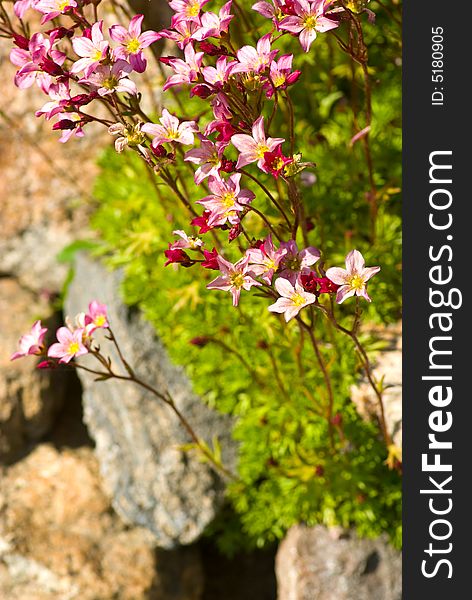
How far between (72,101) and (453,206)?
1605 millimetres

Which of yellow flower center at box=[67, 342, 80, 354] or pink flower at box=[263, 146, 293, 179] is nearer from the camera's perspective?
pink flower at box=[263, 146, 293, 179]

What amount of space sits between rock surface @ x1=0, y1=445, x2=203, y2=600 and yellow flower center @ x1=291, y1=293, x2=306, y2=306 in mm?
2448

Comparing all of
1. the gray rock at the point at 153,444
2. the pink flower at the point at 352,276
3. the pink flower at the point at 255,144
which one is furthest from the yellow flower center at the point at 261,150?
the gray rock at the point at 153,444

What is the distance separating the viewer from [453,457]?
122 inches

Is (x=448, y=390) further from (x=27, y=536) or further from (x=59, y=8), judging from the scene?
(x=27, y=536)

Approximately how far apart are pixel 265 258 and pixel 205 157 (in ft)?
1.30

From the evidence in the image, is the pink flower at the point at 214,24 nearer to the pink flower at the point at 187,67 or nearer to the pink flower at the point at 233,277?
the pink flower at the point at 187,67

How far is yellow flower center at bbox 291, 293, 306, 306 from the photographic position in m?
2.44

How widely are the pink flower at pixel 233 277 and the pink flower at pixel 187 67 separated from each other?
0.60 metres

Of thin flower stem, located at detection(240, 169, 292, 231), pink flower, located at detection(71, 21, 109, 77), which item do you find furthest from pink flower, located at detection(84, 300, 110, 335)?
pink flower, located at detection(71, 21, 109, 77)

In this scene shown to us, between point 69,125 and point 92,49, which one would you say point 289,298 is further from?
point 92,49

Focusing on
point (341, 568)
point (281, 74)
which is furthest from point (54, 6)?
point (341, 568)

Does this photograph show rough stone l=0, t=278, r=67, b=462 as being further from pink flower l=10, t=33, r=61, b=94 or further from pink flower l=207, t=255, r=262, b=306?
pink flower l=207, t=255, r=262, b=306

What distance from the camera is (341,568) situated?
384 centimetres
